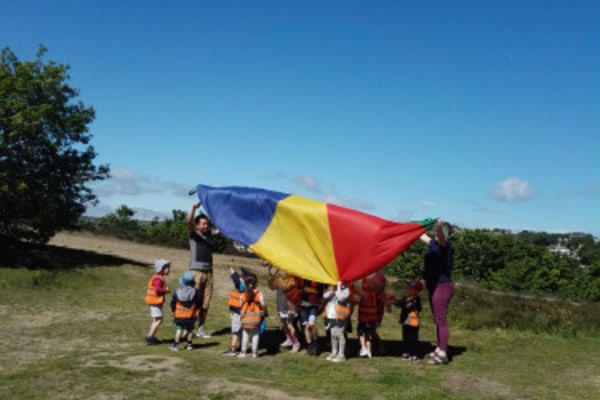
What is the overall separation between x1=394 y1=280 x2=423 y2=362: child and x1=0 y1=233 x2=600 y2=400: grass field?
14.3 inches

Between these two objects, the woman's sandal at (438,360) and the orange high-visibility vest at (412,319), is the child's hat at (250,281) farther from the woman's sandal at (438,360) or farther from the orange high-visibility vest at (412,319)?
the woman's sandal at (438,360)

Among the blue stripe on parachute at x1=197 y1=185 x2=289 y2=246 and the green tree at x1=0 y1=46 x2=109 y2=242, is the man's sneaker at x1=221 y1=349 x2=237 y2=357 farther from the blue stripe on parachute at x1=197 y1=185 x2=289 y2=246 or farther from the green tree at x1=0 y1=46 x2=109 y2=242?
the green tree at x1=0 y1=46 x2=109 y2=242

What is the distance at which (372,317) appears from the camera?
31.7 ft

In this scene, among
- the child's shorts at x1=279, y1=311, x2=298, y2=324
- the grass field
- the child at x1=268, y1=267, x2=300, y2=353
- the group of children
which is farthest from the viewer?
the child's shorts at x1=279, y1=311, x2=298, y2=324

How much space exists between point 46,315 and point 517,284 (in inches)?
2776

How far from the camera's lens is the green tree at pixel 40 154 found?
1956cm

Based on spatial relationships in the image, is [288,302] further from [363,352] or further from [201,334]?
[201,334]

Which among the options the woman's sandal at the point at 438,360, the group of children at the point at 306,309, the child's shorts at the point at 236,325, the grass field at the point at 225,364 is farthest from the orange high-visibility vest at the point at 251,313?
the woman's sandal at the point at 438,360

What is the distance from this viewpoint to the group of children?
9406mm

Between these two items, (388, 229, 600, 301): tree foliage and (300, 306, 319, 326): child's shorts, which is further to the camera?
(388, 229, 600, 301): tree foliage

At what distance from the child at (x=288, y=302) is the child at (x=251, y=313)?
0.62 meters

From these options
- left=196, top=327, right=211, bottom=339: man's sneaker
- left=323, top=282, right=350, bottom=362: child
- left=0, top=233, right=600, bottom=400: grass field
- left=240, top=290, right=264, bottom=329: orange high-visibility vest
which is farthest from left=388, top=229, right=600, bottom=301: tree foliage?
left=240, top=290, right=264, bottom=329: orange high-visibility vest

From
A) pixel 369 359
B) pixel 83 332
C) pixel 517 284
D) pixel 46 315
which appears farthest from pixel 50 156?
pixel 517 284

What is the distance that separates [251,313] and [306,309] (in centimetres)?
103
